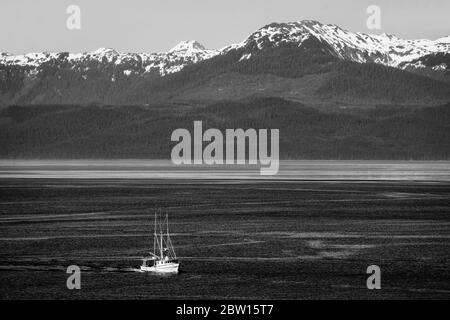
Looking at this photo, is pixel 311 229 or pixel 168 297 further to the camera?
pixel 311 229

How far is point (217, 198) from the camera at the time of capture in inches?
6353

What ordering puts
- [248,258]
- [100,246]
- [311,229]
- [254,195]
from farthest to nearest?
[254,195] → [311,229] → [100,246] → [248,258]

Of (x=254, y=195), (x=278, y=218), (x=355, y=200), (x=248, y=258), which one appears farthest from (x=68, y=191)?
(x=248, y=258)

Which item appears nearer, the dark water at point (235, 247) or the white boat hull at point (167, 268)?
the dark water at point (235, 247)

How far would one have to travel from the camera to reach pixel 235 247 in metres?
90.7

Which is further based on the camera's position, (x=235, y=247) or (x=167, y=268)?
(x=235, y=247)

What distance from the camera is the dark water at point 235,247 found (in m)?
70.4

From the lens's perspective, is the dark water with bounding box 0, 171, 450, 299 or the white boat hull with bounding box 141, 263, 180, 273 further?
the white boat hull with bounding box 141, 263, 180, 273

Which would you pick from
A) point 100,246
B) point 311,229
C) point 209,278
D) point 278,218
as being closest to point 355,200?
point 278,218

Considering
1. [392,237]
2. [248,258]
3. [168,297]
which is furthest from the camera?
[392,237]

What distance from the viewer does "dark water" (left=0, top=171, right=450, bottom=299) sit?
70375 millimetres
